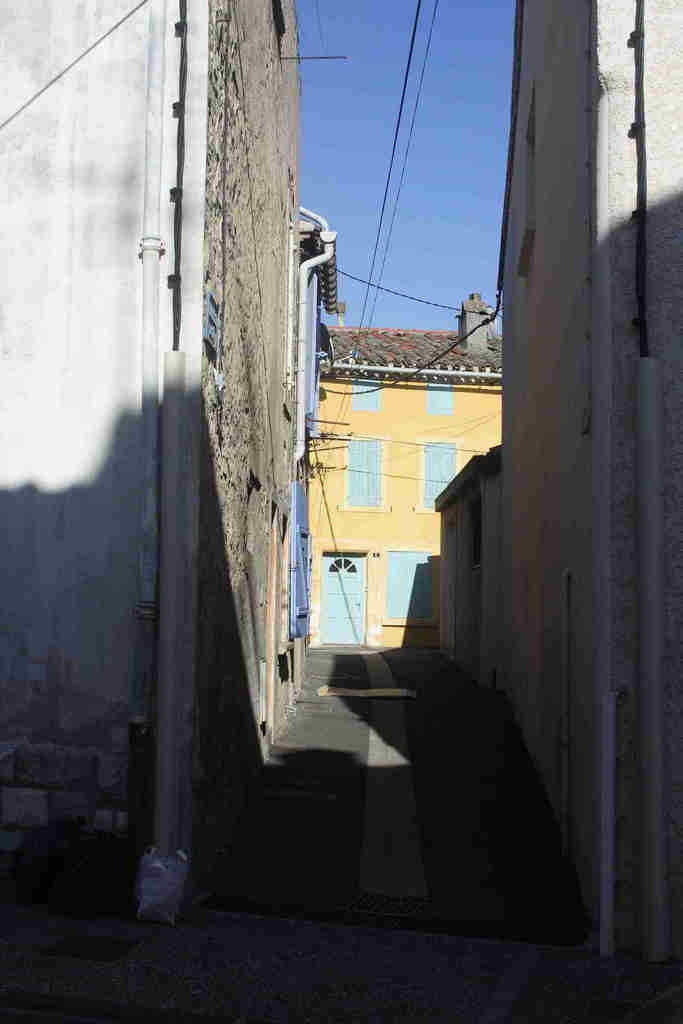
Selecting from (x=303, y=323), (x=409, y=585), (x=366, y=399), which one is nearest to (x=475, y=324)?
(x=366, y=399)

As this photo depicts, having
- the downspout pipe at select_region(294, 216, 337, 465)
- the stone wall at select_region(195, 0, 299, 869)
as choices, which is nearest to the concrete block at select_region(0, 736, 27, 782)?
the stone wall at select_region(195, 0, 299, 869)

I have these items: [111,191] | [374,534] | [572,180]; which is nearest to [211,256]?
[111,191]

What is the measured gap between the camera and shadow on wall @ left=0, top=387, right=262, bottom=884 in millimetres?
5594

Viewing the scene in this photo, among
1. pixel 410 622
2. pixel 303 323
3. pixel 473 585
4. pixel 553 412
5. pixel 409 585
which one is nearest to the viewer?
pixel 553 412

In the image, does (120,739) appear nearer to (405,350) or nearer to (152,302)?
(152,302)

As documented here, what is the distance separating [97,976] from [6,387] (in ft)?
9.98

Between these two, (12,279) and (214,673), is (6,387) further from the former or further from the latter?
(214,673)

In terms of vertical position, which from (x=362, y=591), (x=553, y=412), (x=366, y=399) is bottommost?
(x=362, y=591)

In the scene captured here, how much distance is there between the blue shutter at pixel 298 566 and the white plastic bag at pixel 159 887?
6.57 m

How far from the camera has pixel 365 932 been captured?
5250 millimetres

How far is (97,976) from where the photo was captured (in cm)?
435

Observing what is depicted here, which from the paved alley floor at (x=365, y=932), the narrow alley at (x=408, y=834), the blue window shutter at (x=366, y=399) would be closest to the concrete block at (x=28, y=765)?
the paved alley floor at (x=365, y=932)

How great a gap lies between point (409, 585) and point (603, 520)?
20533 mm

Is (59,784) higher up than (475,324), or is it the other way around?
(475,324)
